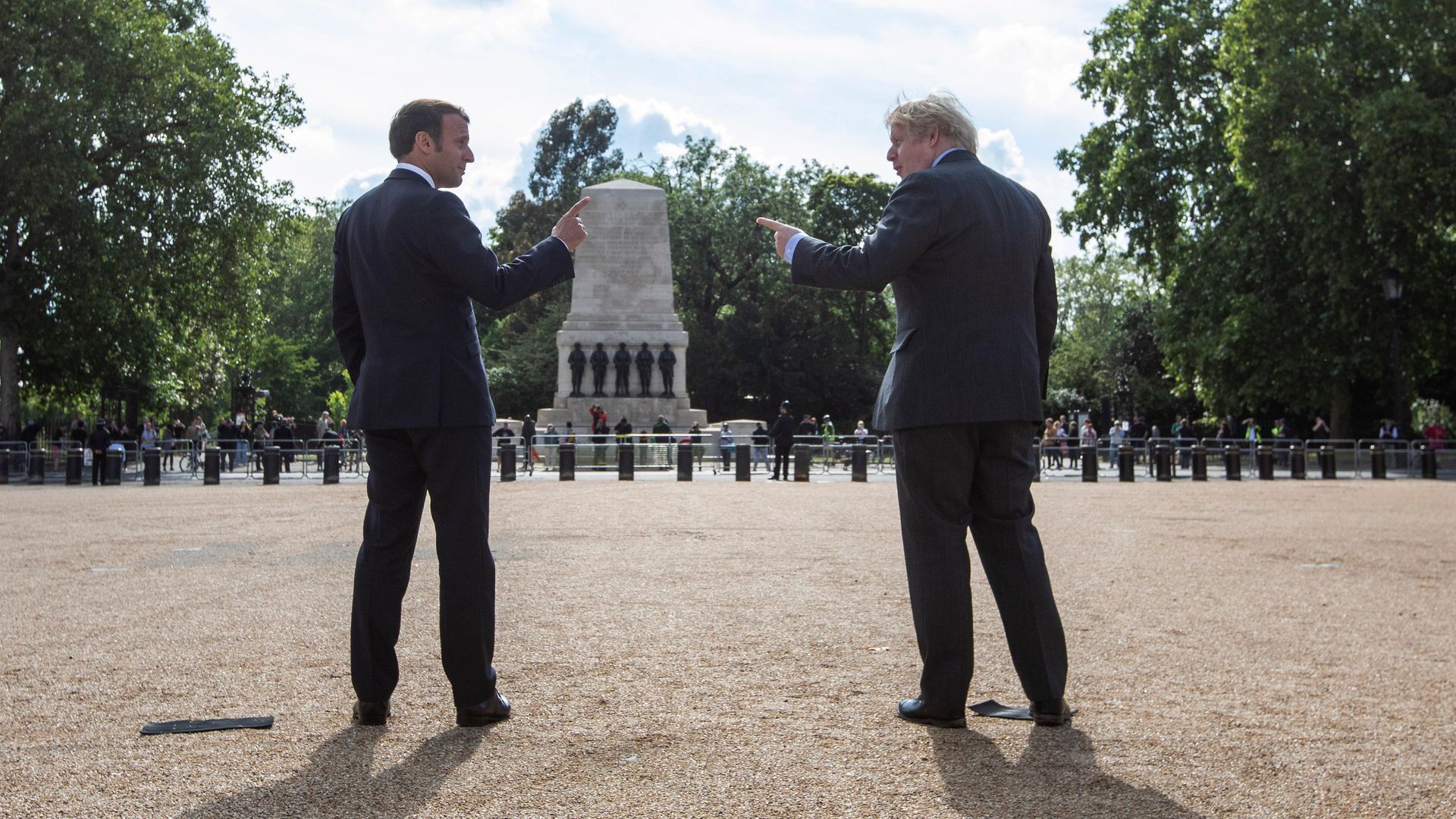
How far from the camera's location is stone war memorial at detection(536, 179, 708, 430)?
4166 cm

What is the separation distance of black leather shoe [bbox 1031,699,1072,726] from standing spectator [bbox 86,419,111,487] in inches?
1023

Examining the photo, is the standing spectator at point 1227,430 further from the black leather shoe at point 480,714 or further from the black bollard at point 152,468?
the black leather shoe at point 480,714

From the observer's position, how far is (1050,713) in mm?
4391

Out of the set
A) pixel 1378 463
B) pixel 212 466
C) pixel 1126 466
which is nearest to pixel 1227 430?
pixel 1378 463

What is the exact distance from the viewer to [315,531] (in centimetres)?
1306

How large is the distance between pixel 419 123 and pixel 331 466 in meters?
23.0

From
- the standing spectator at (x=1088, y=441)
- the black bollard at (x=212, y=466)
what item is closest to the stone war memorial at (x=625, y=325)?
the standing spectator at (x=1088, y=441)

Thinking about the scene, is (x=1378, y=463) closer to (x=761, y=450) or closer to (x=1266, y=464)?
(x=1266, y=464)

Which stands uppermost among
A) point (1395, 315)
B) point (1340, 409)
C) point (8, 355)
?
point (1395, 315)

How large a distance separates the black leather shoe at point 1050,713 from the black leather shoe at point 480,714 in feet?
5.29

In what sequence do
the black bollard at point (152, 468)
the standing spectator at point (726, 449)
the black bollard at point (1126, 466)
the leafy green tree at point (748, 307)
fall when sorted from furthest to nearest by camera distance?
1. the leafy green tree at point (748, 307)
2. the standing spectator at point (726, 449)
3. the black bollard at point (1126, 466)
4. the black bollard at point (152, 468)

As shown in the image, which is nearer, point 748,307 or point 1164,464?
point 1164,464

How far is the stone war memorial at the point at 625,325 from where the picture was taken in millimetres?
41656

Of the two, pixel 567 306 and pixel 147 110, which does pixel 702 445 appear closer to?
pixel 147 110
